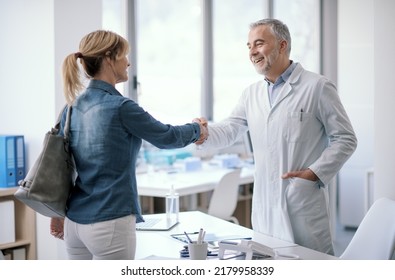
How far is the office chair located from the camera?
13.0 ft

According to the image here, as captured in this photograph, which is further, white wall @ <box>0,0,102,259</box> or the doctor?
white wall @ <box>0,0,102,259</box>

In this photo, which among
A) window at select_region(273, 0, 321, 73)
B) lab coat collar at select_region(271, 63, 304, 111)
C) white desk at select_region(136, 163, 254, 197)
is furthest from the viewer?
window at select_region(273, 0, 321, 73)

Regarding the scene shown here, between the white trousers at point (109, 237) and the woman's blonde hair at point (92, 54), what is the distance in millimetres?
397

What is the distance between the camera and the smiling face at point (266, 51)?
8.05ft

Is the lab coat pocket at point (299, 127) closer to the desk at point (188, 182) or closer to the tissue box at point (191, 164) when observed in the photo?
the desk at point (188, 182)

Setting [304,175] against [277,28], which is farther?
[277,28]

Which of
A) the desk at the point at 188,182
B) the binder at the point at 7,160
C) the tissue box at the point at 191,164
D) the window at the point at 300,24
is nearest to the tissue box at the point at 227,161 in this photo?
the desk at the point at 188,182

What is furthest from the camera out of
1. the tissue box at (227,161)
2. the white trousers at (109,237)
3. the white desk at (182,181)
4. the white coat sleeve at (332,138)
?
the tissue box at (227,161)

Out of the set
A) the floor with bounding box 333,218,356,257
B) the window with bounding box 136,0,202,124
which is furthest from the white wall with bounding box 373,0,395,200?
the window with bounding box 136,0,202,124

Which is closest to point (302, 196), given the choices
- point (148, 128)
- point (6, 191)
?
point (148, 128)

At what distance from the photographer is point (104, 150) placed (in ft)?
5.55

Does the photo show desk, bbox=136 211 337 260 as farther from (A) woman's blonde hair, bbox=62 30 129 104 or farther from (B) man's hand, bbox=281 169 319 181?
(A) woman's blonde hair, bbox=62 30 129 104

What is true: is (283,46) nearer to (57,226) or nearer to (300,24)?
(57,226)

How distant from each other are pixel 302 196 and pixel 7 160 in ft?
5.45
